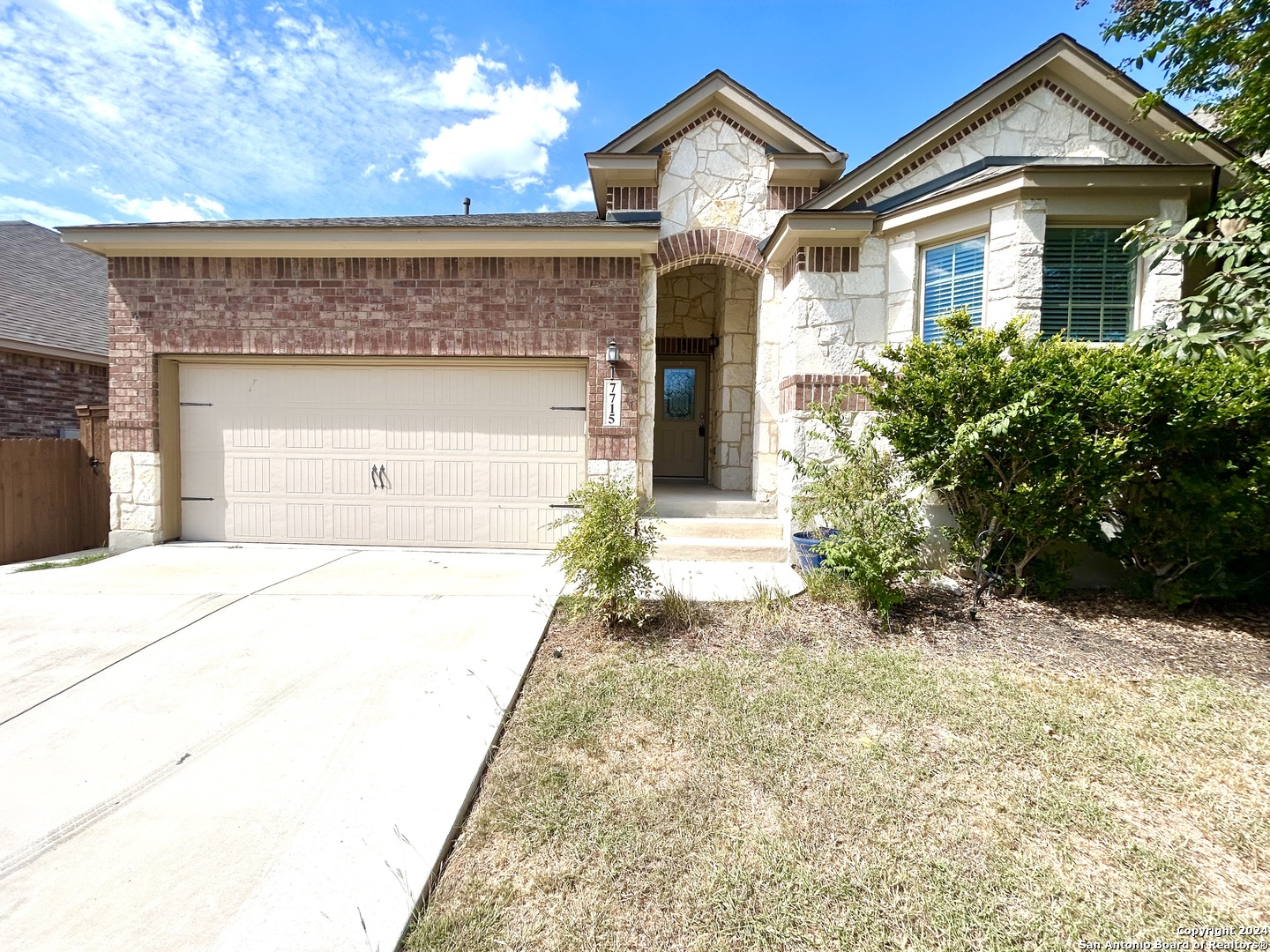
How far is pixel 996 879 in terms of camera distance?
197cm

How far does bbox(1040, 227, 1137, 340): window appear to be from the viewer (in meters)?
5.63

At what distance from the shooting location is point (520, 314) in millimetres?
6543

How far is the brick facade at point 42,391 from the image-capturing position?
330 inches

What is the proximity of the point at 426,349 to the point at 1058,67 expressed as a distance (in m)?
8.20

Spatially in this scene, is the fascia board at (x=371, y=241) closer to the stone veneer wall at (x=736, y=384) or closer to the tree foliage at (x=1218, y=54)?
the stone veneer wall at (x=736, y=384)

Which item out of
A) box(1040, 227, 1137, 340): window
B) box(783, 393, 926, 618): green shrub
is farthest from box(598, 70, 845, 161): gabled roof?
box(783, 393, 926, 618): green shrub

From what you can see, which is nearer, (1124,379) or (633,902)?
(633,902)

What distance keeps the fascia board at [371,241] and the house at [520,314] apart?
28mm

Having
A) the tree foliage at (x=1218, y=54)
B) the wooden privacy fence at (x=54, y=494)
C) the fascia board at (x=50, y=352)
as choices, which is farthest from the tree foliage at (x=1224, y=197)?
the fascia board at (x=50, y=352)

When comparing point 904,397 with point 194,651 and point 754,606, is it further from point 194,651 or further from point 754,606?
point 194,651

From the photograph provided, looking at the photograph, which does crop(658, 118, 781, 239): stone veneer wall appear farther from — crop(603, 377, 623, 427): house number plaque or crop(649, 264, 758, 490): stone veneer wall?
crop(603, 377, 623, 427): house number plaque

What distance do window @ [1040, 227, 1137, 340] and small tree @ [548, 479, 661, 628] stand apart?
4961 mm

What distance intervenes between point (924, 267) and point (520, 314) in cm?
475

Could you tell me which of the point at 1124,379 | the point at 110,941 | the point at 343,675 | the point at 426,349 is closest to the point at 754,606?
the point at 343,675
